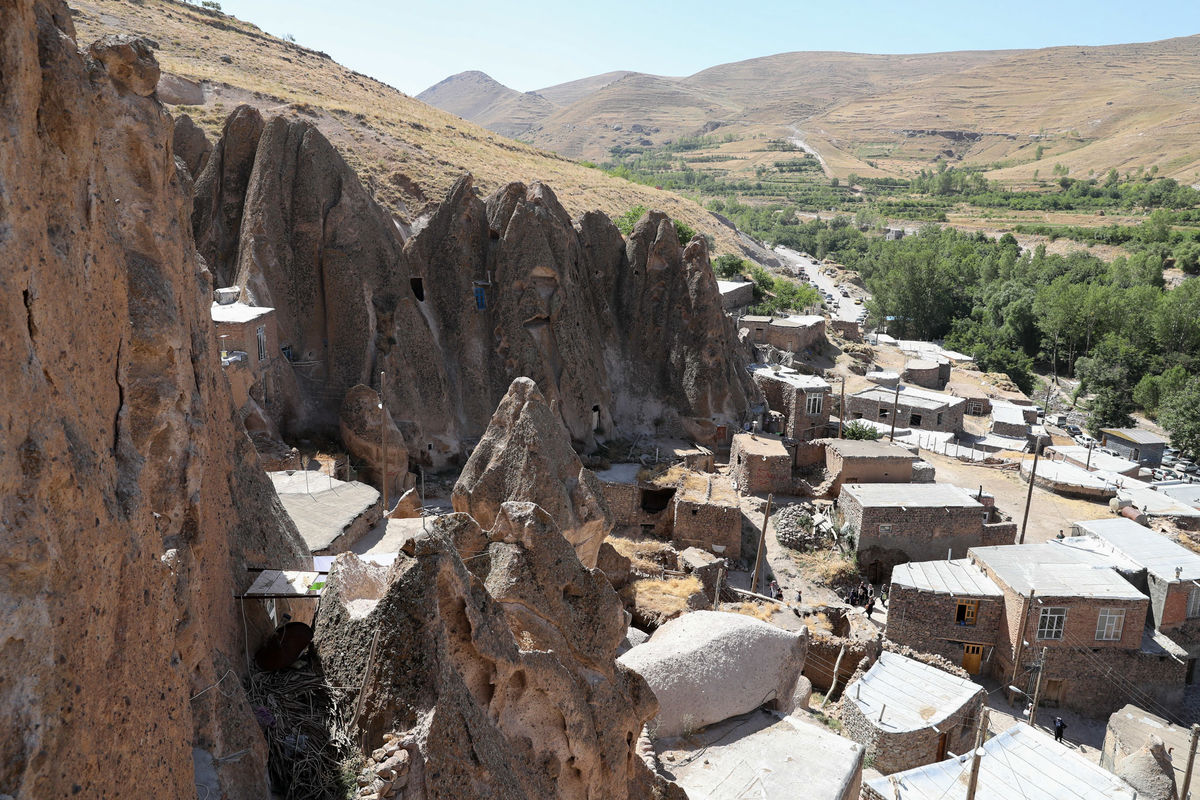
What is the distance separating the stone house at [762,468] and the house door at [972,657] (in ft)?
26.6

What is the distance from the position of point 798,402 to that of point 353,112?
3937 cm

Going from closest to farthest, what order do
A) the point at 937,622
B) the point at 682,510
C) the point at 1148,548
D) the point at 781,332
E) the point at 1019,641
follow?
1. the point at 1019,641
2. the point at 937,622
3. the point at 682,510
4. the point at 1148,548
5. the point at 781,332

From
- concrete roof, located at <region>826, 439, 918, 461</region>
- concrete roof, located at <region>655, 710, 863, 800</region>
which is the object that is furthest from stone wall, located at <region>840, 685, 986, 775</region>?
concrete roof, located at <region>826, 439, 918, 461</region>

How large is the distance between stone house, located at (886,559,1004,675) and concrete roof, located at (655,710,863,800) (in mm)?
9349

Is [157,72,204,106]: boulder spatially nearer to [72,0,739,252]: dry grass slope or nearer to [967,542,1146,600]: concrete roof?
[72,0,739,252]: dry grass slope

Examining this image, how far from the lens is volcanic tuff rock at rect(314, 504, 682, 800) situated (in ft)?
20.0

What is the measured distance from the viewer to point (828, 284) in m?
89.4

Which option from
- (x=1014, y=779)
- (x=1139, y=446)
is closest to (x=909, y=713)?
(x=1014, y=779)

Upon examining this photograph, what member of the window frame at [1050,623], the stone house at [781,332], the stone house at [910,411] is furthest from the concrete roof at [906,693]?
the stone house at [781,332]

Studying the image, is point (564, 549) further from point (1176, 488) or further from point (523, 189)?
point (1176, 488)

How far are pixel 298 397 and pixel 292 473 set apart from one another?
226 inches

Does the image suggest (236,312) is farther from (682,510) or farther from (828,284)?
(828,284)

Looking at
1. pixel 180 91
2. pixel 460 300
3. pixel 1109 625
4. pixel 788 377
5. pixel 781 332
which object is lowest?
pixel 1109 625

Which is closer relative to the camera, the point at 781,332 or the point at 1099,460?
the point at 1099,460
